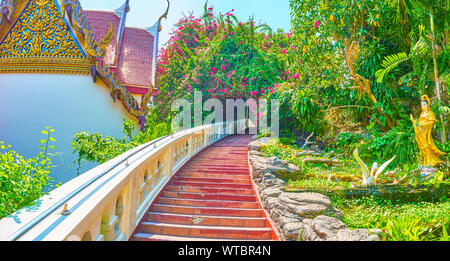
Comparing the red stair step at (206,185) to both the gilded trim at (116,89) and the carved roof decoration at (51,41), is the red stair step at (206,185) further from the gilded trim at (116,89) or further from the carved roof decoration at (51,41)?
the carved roof decoration at (51,41)

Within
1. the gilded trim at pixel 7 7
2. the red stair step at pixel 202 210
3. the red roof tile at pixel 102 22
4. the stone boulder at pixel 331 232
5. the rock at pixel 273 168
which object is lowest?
the red stair step at pixel 202 210

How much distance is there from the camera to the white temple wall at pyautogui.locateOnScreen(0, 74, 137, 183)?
669cm

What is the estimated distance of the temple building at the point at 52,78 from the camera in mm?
6723

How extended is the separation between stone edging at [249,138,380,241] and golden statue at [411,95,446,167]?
266 cm

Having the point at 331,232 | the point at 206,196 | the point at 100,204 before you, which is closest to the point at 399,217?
the point at 331,232

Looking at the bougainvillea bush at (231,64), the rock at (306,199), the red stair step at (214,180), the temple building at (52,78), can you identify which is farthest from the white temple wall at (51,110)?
the bougainvillea bush at (231,64)

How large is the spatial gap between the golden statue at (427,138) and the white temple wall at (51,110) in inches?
263

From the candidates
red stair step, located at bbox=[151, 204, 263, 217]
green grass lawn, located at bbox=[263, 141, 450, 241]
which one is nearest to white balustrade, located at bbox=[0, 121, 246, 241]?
red stair step, located at bbox=[151, 204, 263, 217]

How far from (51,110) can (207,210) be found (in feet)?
14.6

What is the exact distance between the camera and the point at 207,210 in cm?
471

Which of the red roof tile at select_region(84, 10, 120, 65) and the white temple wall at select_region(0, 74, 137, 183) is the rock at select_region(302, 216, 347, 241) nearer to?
the white temple wall at select_region(0, 74, 137, 183)

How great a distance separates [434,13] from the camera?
22.5 feet

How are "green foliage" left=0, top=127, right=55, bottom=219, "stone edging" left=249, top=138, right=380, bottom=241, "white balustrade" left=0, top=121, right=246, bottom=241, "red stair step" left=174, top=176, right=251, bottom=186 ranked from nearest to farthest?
"white balustrade" left=0, top=121, right=246, bottom=241
"green foliage" left=0, top=127, right=55, bottom=219
"stone edging" left=249, top=138, right=380, bottom=241
"red stair step" left=174, top=176, right=251, bottom=186

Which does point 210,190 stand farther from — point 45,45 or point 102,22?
point 102,22
